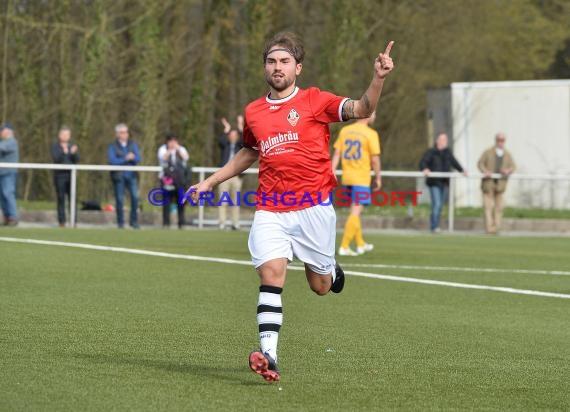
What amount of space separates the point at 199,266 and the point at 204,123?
75.1ft

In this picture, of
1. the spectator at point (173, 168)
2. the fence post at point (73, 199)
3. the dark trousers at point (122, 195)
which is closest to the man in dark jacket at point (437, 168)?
the spectator at point (173, 168)

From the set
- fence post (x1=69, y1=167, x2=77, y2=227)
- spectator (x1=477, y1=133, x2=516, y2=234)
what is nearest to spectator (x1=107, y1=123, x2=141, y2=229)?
fence post (x1=69, y1=167, x2=77, y2=227)

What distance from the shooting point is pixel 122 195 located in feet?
90.9

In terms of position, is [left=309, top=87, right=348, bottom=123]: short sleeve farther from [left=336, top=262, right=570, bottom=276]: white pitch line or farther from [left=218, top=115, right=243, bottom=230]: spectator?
[left=218, top=115, right=243, bottom=230]: spectator

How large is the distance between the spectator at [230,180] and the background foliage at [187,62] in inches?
112

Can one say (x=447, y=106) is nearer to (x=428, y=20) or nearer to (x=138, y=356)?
(x=428, y=20)

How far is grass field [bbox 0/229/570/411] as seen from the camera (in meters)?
7.66

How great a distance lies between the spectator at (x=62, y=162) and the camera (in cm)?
2759

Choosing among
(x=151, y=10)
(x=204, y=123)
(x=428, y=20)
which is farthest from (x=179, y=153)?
(x=428, y=20)

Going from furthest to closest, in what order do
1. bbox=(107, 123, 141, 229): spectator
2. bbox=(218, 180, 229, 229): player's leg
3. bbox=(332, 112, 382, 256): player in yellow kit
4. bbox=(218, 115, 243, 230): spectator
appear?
bbox=(218, 180, 229, 229): player's leg < bbox=(107, 123, 141, 229): spectator < bbox=(218, 115, 243, 230): spectator < bbox=(332, 112, 382, 256): player in yellow kit

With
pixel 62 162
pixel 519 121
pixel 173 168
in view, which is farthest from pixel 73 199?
pixel 519 121

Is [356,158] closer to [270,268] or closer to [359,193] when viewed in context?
[359,193]

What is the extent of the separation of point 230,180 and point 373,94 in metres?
19.4

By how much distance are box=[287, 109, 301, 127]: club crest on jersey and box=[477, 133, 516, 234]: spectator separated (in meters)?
20.5
